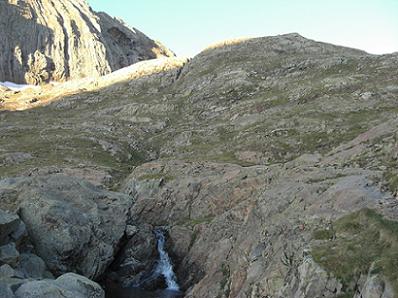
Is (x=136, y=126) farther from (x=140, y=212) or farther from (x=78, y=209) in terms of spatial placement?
(x=78, y=209)

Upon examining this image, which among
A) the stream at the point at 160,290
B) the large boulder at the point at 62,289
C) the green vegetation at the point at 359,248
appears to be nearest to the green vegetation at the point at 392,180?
the green vegetation at the point at 359,248

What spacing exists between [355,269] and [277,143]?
50789mm

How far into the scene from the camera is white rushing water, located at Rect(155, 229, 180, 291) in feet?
166

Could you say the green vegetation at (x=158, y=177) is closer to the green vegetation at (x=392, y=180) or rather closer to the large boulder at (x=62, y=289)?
the large boulder at (x=62, y=289)

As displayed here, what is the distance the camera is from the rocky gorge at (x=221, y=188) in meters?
31.8

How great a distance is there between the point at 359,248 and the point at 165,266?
29.1 m

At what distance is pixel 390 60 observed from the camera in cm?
10625

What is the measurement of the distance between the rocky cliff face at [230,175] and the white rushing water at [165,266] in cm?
95

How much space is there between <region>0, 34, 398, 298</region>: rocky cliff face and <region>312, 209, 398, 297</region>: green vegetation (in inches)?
3.4

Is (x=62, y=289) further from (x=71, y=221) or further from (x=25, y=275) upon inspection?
(x=71, y=221)

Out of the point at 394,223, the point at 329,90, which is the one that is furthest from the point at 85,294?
the point at 329,90

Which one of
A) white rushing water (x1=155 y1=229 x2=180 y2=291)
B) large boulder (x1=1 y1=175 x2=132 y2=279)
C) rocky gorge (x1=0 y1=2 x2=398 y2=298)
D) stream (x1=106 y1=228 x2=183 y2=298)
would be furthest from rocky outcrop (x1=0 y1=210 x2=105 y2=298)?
white rushing water (x1=155 y1=229 x2=180 y2=291)

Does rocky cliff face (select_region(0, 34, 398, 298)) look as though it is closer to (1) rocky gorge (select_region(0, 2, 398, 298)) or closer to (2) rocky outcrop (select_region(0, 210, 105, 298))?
(1) rocky gorge (select_region(0, 2, 398, 298))

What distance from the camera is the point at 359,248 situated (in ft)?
92.1
